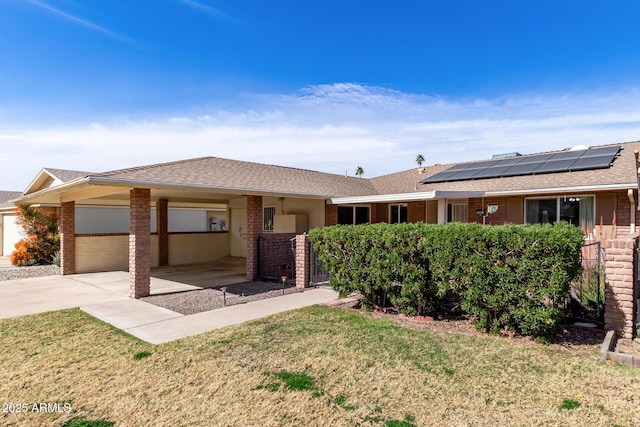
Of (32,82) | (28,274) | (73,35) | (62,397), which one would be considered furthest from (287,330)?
(28,274)

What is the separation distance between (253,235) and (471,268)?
7.76 metres

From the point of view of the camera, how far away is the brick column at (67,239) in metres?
13.7

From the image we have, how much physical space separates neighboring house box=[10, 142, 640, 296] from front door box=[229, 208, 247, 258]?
0.18ft

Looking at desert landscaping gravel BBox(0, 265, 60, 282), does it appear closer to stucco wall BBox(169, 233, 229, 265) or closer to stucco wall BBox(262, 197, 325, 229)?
stucco wall BBox(169, 233, 229, 265)

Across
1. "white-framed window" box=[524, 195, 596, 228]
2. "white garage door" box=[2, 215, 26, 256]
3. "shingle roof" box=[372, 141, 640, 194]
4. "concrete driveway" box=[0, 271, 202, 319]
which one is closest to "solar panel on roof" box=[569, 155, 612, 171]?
"shingle roof" box=[372, 141, 640, 194]

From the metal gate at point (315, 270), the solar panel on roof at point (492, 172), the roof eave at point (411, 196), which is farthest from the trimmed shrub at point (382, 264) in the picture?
the solar panel on roof at point (492, 172)

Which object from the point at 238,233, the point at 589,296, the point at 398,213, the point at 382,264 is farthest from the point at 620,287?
the point at 238,233

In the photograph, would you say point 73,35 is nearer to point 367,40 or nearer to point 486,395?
point 367,40

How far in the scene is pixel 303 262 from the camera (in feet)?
34.5

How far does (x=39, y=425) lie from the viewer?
11.5 ft

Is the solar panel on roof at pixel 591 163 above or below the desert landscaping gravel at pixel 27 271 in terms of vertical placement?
above

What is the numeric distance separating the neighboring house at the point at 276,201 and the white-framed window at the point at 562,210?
33 mm

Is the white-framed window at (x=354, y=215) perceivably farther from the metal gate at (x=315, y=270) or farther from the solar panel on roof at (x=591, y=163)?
the solar panel on roof at (x=591, y=163)

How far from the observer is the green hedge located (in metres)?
5.28
